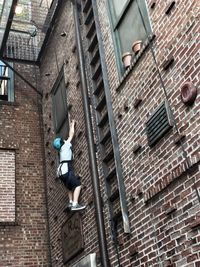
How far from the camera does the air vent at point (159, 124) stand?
6008 millimetres

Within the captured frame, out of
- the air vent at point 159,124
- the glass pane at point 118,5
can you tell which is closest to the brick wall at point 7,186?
the glass pane at point 118,5

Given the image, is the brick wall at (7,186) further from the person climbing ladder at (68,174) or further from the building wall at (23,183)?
the person climbing ladder at (68,174)

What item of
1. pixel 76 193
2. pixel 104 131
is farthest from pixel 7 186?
pixel 104 131

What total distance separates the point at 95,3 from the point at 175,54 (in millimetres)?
3854

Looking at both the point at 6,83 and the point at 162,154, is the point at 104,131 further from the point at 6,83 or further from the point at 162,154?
the point at 6,83

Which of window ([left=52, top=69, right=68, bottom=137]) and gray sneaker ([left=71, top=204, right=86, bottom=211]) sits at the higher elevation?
window ([left=52, top=69, right=68, bottom=137])

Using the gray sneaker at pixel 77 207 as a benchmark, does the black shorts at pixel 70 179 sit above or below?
above

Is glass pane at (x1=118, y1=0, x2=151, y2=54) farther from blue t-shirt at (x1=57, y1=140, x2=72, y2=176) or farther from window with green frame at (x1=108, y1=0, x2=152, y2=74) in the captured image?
blue t-shirt at (x1=57, y1=140, x2=72, y2=176)

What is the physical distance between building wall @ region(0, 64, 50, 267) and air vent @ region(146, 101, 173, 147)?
5530mm

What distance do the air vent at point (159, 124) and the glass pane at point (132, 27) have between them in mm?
1545

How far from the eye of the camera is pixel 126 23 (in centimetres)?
809

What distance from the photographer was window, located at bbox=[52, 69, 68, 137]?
34.9 feet

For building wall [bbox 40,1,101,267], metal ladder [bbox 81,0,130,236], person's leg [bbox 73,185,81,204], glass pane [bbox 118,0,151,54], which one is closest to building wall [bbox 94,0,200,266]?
metal ladder [bbox 81,0,130,236]

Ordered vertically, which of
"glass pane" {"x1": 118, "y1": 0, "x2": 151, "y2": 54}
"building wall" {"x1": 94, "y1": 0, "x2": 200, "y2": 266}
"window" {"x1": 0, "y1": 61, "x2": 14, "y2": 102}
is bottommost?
"building wall" {"x1": 94, "y1": 0, "x2": 200, "y2": 266}
